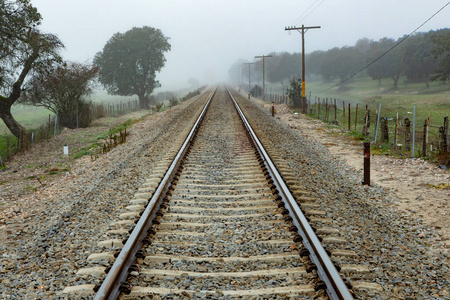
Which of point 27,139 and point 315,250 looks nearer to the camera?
point 315,250

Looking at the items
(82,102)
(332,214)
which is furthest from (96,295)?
(82,102)

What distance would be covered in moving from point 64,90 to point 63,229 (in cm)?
1975

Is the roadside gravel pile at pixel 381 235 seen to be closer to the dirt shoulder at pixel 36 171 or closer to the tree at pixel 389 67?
the dirt shoulder at pixel 36 171

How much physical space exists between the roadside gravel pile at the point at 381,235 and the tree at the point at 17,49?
631 inches

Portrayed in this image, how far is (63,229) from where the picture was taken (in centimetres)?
565

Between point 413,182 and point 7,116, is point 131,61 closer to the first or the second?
point 7,116

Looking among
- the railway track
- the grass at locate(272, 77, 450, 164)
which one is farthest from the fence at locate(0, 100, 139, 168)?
the grass at locate(272, 77, 450, 164)

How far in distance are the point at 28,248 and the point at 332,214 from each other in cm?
439

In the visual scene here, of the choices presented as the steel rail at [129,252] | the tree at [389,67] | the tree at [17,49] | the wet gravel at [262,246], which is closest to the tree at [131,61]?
the tree at [17,49]

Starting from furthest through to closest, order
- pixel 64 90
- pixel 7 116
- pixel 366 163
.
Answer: pixel 64 90
pixel 7 116
pixel 366 163

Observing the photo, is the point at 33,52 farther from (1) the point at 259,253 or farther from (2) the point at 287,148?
(1) the point at 259,253

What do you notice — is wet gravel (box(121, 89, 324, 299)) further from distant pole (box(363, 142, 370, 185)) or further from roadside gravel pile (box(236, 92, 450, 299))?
distant pole (box(363, 142, 370, 185))

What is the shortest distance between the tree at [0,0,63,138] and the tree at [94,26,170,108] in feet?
83.7

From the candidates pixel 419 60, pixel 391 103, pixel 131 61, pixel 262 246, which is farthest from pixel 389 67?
pixel 262 246
